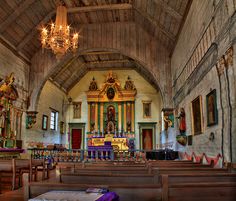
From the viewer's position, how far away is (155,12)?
392 inches

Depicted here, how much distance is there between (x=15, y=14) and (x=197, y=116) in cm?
780

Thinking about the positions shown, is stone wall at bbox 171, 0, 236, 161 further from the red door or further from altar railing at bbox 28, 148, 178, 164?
the red door

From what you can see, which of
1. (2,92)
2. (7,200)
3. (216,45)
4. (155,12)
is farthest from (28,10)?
(7,200)

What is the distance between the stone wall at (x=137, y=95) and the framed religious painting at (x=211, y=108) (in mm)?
11973

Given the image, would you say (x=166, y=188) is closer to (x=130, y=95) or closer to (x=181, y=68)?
(x=181, y=68)

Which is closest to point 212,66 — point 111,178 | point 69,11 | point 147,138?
point 111,178

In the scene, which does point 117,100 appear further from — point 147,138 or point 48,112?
point 48,112

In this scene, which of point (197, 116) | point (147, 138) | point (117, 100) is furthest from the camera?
point (117, 100)

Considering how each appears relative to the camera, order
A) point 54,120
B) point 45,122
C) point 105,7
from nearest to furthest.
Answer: point 105,7 < point 45,122 < point 54,120

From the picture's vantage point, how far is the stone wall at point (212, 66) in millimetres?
4750

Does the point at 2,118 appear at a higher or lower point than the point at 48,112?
lower

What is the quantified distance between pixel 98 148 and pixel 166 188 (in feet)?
25.0

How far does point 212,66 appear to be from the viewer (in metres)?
5.85

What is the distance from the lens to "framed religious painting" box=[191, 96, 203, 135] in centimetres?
695
